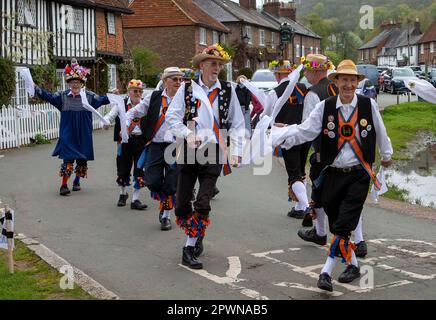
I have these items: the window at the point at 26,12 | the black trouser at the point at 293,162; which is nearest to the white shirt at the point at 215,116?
the black trouser at the point at 293,162

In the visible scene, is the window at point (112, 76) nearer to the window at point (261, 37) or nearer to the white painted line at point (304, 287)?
the white painted line at point (304, 287)

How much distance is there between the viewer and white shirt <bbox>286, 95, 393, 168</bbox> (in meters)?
5.88

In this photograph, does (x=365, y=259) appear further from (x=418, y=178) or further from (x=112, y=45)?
(x=112, y=45)

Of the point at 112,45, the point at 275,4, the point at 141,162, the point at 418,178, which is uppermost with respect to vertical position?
the point at 275,4

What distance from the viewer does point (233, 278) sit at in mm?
6121

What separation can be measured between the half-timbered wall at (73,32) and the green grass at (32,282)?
1973cm

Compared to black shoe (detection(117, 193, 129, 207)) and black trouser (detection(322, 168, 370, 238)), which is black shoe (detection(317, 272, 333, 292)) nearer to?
black trouser (detection(322, 168, 370, 238))

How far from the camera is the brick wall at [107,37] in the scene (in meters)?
29.1

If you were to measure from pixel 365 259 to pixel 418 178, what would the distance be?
23.6ft

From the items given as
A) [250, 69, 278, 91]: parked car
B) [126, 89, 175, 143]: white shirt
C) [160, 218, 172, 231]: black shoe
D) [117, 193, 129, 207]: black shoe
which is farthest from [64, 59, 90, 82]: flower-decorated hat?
[250, 69, 278, 91]: parked car

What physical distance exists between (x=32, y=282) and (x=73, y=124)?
5593mm

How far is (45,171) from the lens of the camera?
13703 millimetres

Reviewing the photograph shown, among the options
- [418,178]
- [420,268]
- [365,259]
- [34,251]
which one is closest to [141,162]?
[34,251]

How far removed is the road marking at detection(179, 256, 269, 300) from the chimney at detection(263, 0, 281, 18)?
205ft
